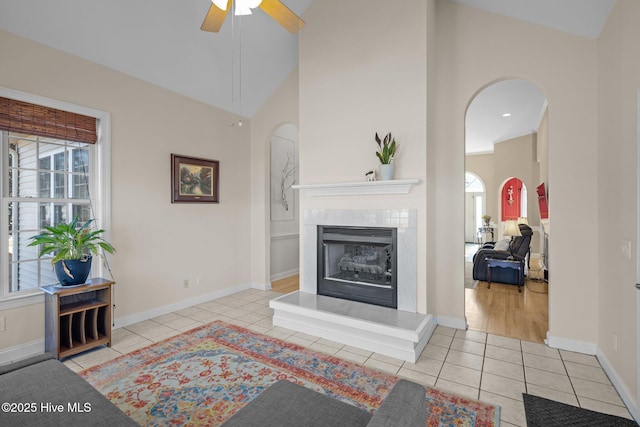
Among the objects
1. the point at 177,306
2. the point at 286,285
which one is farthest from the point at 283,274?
the point at 177,306

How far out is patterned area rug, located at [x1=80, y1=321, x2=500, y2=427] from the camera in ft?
6.75

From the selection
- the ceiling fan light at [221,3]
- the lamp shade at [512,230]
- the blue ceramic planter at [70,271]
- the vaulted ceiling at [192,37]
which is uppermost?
the vaulted ceiling at [192,37]

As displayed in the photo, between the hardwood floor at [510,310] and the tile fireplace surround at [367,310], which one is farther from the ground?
the tile fireplace surround at [367,310]

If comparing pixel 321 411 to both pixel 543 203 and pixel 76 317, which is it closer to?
pixel 76 317

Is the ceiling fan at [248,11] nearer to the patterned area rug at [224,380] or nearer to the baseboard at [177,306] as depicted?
the patterned area rug at [224,380]

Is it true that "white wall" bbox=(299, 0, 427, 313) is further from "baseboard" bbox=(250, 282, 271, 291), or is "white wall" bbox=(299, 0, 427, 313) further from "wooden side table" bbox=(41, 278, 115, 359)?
"wooden side table" bbox=(41, 278, 115, 359)

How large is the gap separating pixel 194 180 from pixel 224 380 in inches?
106

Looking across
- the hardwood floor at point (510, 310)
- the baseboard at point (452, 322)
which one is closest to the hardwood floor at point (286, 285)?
the baseboard at point (452, 322)

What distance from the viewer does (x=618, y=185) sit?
2.34 meters

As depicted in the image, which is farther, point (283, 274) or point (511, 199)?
point (511, 199)

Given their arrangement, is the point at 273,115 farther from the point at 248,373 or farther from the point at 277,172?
the point at 248,373

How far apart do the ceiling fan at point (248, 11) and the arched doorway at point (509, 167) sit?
2106mm

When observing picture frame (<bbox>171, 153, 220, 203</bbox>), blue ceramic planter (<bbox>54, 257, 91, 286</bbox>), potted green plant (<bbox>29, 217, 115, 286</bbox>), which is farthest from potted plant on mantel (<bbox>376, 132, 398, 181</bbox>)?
blue ceramic planter (<bbox>54, 257, 91, 286</bbox>)

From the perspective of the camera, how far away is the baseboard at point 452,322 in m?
3.45
